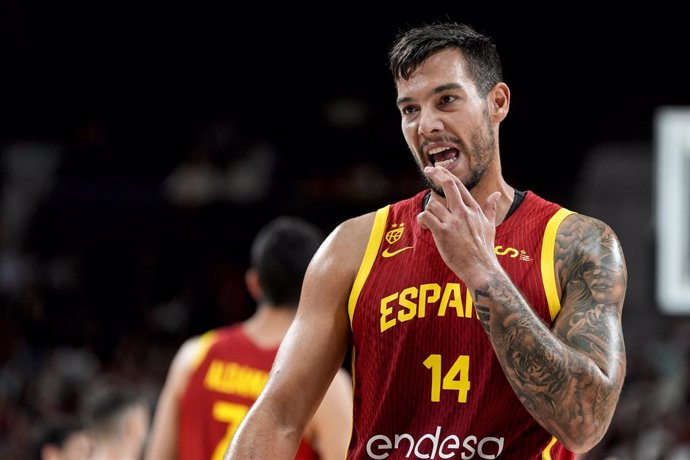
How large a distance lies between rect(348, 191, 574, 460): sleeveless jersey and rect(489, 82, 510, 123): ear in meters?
0.27

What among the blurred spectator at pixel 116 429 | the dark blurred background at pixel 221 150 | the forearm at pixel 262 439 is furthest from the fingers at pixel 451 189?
the dark blurred background at pixel 221 150

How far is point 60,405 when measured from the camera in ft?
32.8

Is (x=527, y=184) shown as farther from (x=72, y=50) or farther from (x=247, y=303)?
(x=72, y=50)

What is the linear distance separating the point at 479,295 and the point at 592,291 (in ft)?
1.04

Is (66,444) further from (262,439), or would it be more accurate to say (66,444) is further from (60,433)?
(262,439)

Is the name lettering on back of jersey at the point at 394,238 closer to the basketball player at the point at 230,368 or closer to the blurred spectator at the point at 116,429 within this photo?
the basketball player at the point at 230,368

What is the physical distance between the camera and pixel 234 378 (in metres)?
4.88

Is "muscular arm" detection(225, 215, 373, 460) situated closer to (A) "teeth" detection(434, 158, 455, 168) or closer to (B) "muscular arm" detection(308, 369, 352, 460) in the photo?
(A) "teeth" detection(434, 158, 455, 168)

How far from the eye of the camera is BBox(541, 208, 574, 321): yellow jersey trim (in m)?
2.75

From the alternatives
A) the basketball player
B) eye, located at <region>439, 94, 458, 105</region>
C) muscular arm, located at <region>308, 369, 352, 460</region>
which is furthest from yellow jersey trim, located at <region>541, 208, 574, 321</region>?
the basketball player

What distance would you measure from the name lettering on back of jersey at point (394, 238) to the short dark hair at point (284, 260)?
76.3 inches

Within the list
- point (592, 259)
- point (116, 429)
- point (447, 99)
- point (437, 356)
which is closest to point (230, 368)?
point (116, 429)

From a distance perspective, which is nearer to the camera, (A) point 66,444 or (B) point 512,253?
(B) point 512,253

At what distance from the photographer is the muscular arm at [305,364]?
9.49 feet
